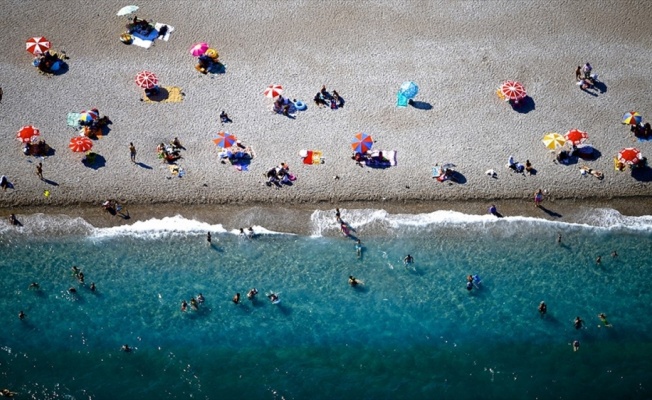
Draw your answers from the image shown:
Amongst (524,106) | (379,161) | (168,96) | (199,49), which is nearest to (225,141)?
(168,96)

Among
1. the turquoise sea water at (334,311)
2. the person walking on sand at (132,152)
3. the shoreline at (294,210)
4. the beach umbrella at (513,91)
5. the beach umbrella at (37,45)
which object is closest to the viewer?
the turquoise sea water at (334,311)

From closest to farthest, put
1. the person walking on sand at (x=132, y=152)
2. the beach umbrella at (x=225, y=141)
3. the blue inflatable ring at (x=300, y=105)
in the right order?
the person walking on sand at (x=132, y=152) → the beach umbrella at (x=225, y=141) → the blue inflatable ring at (x=300, y=105)

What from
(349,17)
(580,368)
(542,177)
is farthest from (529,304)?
(349,17)

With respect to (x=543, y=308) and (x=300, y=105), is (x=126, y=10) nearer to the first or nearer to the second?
(x=300, y=105)

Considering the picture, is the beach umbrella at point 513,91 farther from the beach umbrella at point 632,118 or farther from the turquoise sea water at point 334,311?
the turquoise sea water at point 334,311

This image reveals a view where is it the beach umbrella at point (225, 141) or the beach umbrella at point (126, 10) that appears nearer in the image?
the beach umbrella at point (225, 141)

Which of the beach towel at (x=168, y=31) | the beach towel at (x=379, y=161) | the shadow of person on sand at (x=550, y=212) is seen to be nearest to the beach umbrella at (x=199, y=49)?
the beach towel at (x=168, y=31)

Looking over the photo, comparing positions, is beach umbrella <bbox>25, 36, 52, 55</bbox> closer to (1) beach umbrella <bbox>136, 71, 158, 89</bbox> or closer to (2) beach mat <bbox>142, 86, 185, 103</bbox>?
(1) beach umbrella <bbox>136, 71, 158, 89</bbox>

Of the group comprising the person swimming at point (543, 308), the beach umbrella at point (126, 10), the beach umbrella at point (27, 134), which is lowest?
the person swimming at point (543, 308)
